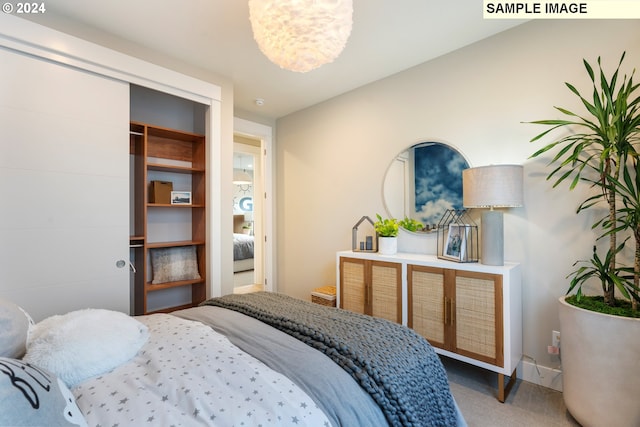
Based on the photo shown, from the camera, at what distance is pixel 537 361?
215cm

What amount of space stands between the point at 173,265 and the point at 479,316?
268cm

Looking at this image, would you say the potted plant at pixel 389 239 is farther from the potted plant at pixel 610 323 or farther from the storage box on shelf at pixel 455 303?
the potted plant at pixel 610 323

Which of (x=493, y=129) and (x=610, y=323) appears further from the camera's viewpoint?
(x=493, y=129)

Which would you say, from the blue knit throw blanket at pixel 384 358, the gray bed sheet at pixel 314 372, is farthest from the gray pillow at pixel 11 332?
the blue knit throw blanket at pixel 384 358

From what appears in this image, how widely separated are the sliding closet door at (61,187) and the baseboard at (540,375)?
3137mm

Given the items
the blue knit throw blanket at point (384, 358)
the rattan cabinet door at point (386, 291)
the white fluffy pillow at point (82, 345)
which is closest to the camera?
the white fluffy pillow at point (82, 345)

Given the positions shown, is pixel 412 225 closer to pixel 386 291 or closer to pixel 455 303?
pixel 386 291

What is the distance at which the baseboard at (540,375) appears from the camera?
206 centimetres

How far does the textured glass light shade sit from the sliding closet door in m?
1.55

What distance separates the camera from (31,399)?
1.88 ft

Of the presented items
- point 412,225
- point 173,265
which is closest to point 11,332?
point 173,265

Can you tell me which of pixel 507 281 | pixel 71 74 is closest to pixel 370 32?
pixel 507 281

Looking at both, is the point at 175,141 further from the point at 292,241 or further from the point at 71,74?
the point at 292,241

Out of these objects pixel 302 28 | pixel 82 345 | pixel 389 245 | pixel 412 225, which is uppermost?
pixel 302 28
